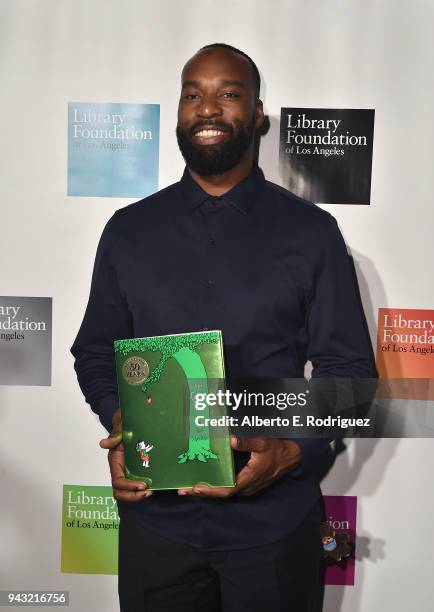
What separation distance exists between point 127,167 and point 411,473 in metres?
1.10

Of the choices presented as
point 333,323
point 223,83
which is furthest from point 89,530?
point 223,83

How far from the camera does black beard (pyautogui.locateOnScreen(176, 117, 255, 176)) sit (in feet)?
4.66

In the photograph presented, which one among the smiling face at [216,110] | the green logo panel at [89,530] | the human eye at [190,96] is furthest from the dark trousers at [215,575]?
the human eye at [190,96]

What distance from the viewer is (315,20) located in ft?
5.49

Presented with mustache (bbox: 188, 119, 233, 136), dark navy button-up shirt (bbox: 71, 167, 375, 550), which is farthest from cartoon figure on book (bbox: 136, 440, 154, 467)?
mustache (bbox: 188, 119, 233, 136)

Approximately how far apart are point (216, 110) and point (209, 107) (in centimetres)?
2

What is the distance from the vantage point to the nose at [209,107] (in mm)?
1396

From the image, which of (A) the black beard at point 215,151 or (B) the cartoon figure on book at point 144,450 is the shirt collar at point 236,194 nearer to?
(A) the black beard at point 215,151

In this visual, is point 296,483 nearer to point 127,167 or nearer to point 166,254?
point 166,254

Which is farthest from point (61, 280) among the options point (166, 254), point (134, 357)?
point (134, 357)

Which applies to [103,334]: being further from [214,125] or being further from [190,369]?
[214,125]

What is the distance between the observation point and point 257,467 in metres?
1.26

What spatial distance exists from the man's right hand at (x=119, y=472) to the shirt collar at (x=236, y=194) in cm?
49

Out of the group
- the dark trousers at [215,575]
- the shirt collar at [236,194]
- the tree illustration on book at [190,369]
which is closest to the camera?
the tree illustration on book at [190,369]
